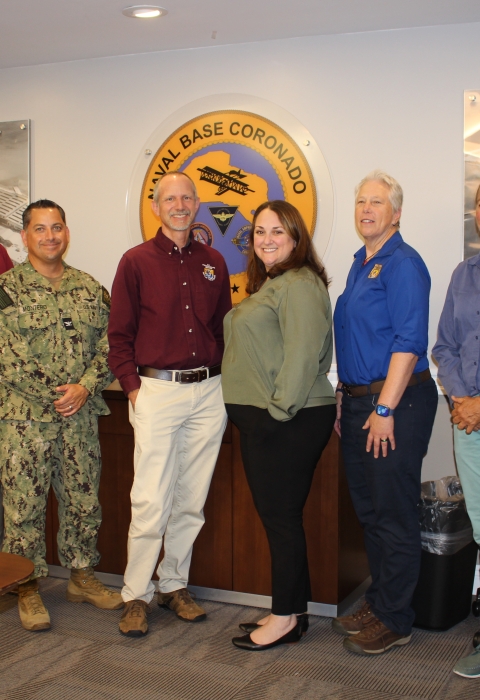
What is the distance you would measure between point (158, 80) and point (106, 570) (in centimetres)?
253

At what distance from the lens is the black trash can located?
2885 millimetres

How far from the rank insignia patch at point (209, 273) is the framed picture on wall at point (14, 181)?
1.65m

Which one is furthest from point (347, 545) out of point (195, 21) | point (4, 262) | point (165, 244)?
point (195, 21)

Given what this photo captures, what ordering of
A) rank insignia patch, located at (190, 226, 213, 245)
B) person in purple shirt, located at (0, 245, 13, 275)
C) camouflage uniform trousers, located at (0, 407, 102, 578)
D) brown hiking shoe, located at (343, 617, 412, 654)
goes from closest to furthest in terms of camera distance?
brown hiking shoe, located at (343, 617, 412, 654)
camouflage uniform trousers, located at (0, 407, 102, 578)
person in purple shirt, located at (0, 245, 13, 275)
rank insignia patch, located at (190, 226, 213, 245)

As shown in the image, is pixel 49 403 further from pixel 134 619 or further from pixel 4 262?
pixel 4 262

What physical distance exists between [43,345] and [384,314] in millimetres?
1414

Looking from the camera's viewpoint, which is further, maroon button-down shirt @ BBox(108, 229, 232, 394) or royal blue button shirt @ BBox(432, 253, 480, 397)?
maroon button-down shirt @ BBox(108, 229, 232, 394)

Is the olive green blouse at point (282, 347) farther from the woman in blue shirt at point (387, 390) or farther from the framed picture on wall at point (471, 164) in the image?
the framed picture on wall at point (471, 164)

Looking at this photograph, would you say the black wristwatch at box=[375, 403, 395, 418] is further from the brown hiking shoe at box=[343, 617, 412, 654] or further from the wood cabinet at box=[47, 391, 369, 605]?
the brown hiking shoe at box=[343, 617, 412, 654]

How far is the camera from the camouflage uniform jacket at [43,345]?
9.76 feet

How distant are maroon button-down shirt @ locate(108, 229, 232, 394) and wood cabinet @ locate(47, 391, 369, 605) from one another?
0.47 m

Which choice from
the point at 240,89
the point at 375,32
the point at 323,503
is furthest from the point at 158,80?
the point at 323,503

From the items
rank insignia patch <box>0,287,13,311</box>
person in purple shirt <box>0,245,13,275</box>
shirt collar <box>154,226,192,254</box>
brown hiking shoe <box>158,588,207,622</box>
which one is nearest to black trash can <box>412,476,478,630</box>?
brown hiking shoe <box>158,588,207,622</box>

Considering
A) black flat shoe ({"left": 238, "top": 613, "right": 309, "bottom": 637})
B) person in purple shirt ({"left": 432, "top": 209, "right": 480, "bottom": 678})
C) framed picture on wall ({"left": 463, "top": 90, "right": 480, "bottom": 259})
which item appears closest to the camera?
person in purple shirt ({"left": 432, "top": 209, "right": 480, "bottom": 678})
